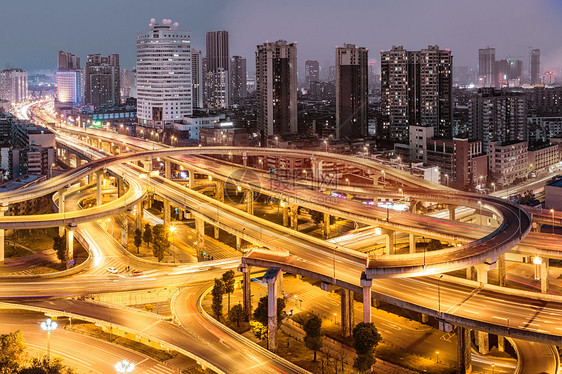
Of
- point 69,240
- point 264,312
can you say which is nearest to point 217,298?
point 264,312

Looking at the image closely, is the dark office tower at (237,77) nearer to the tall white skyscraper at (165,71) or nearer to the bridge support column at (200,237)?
the tall white skyscraper at (165,71)

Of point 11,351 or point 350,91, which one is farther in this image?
point 350,91

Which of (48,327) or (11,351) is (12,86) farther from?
(48,327)

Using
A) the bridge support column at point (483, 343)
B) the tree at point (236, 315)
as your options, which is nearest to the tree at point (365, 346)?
the bridge support column at point (483, 343)

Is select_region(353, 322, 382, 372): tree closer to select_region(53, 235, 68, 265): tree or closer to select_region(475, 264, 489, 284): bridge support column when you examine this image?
select_region(475, 264, 489, 284): bridge support column

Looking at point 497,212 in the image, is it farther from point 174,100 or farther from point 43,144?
point 174,100

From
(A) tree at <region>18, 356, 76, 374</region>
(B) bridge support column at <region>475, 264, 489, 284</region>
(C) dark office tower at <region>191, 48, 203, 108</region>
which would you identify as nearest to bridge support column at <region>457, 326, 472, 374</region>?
(B) bridge support column at <region>475, 264, 489, 284</region>
